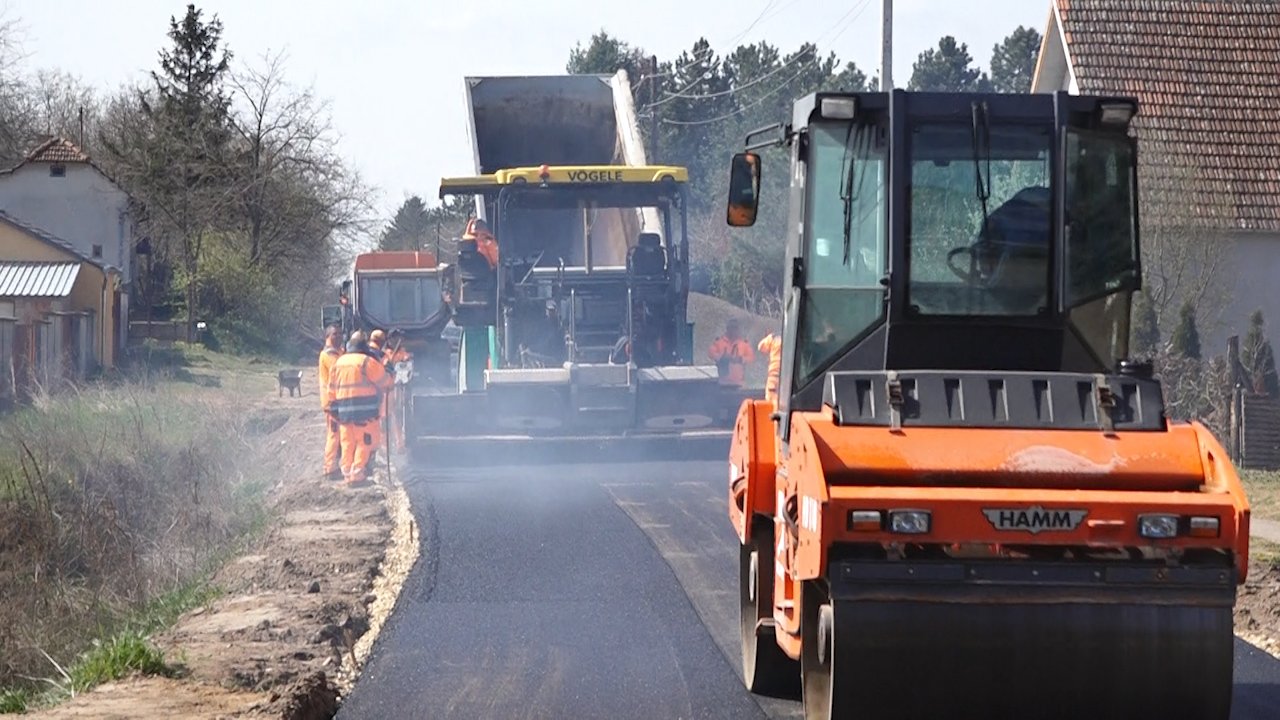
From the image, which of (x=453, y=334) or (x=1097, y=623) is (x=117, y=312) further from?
(x=1097, y=623)

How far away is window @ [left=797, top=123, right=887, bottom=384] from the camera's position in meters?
6.80

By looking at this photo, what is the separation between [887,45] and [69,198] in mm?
36556

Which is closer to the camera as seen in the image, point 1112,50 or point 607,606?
→ point 607,606

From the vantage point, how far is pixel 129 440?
19.7 m

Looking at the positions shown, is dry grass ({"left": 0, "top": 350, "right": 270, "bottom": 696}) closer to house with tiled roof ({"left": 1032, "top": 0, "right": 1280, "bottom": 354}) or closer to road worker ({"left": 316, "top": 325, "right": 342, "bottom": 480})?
road worker ({"left": 316, "top": 325, "right": 342, "bottom": 480})

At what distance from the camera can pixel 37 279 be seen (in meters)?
Result: 38.2

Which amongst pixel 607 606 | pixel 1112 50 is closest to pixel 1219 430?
pixel 1112 50

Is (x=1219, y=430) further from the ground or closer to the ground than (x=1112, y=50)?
closer to the ground

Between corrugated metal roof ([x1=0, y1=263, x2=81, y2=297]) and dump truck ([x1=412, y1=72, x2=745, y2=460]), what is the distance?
2113 centimetres

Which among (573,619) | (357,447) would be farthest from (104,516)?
(573,619)

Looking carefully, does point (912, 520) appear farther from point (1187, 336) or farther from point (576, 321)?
point (1187, 336)

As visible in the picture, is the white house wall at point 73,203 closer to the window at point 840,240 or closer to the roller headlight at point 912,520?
the window at point 840,240

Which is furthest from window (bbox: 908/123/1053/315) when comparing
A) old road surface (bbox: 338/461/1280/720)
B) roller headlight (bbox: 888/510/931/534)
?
old road surface (bbox: 338/461/1280/720)

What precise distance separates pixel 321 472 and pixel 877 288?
1295 cm
